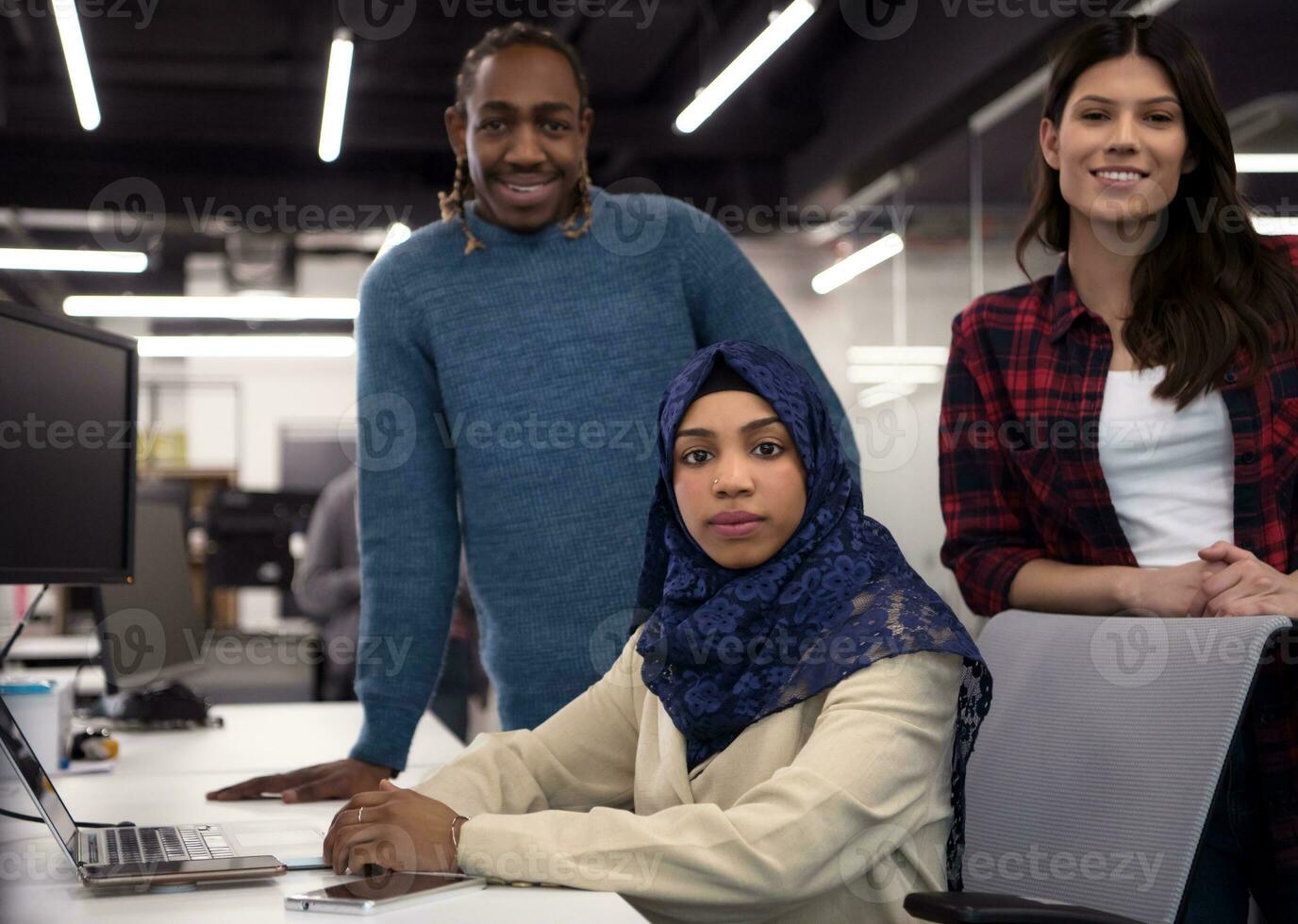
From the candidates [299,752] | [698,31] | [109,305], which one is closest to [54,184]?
[109,305]

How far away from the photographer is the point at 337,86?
198 inches

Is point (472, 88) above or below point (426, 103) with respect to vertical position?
below

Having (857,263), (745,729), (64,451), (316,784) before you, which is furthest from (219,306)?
(745,729)

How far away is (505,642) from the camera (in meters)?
1.95

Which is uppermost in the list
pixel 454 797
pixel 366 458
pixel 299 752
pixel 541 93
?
pixel 541 93

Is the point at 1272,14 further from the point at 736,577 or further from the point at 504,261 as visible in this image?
the point at 736,577

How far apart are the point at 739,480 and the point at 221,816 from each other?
33.7 inches

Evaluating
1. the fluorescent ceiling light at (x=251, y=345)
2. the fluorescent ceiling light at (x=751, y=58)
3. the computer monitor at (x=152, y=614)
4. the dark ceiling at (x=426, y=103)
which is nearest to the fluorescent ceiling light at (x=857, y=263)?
the dark ceiling at (x=426, y=103)

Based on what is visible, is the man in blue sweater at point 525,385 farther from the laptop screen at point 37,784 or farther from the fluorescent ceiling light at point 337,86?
the fluorescent ceiling light at point 337,86

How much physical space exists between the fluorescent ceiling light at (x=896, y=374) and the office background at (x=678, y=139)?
0.07 feet

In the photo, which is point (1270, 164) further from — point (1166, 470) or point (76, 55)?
point (76, 55)

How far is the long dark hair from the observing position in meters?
1.62

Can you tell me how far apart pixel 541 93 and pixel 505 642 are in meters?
0.80

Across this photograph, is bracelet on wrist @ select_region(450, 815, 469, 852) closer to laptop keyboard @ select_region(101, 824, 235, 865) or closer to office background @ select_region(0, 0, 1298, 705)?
laptop keyboard @ select_region(101, 824, 235, 865)
